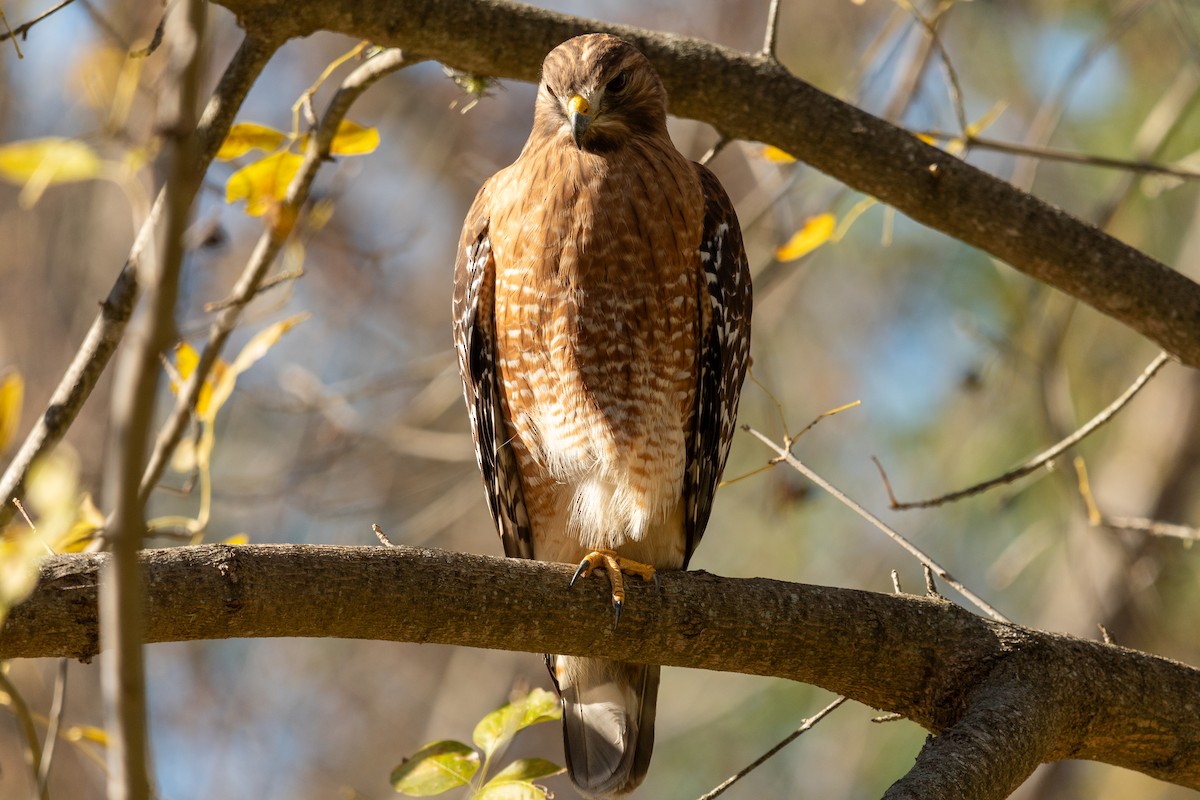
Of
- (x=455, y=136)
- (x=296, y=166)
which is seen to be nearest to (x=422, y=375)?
(x=296, y=166)

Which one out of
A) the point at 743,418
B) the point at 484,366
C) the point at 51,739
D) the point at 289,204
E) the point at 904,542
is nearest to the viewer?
the point at 51,739

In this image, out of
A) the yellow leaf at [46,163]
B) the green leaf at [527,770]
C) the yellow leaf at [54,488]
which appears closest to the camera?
the yellow leaf at [54,488]

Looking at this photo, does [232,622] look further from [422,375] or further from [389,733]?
[389,733]

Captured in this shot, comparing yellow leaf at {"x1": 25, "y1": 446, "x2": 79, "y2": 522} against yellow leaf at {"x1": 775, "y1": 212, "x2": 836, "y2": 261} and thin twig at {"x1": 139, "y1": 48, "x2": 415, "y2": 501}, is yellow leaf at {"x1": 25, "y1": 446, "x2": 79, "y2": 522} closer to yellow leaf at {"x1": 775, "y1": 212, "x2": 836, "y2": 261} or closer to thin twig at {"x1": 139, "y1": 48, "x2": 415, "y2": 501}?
thin twig at {"x1": 139, "y1": 48, "x2": 415, "y2": 501}

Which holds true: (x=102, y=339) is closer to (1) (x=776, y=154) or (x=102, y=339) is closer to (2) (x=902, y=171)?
(1) (x=776, y=154)

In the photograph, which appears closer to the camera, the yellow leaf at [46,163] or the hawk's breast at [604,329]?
the yellow leaf at [46,163]

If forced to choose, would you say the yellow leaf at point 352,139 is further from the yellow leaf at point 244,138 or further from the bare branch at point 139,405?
the bare branch at point 139,405

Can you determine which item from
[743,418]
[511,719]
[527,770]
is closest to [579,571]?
[511,719]

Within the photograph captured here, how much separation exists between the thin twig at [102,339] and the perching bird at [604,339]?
1056 millimetres

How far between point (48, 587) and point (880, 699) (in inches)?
79.2

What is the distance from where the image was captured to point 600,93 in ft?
12.9

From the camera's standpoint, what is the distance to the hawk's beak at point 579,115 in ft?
12.9

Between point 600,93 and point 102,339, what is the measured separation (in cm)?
172

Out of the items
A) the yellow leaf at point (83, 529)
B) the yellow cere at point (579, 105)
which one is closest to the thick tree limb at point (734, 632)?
the yellow leaf at point (83, 529)
